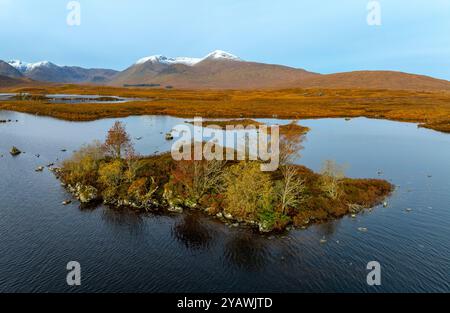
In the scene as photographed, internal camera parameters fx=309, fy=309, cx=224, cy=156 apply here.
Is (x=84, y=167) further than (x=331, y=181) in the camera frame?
Yes

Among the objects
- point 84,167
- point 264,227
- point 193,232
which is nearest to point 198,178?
point 193,232

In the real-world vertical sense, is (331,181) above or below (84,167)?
below

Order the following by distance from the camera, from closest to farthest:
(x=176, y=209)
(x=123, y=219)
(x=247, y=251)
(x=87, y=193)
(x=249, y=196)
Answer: (x=247, y=251), (x=123, y=219), (x=249, y=196), (x=176, y=209), (x=87, y=193)

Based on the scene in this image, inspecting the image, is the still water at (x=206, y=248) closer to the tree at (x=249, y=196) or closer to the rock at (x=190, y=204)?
the rock at (x=190, y=204)

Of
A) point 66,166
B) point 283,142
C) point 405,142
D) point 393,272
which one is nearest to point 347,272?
point 393,272

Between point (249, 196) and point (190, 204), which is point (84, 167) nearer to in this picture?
point (190, 204)

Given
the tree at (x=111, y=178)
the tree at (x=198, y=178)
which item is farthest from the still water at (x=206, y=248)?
the tree at (x=198, y=178)

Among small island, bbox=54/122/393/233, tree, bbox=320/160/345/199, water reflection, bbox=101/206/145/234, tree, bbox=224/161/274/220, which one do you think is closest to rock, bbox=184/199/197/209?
small island, bbox=54/122/393/233
